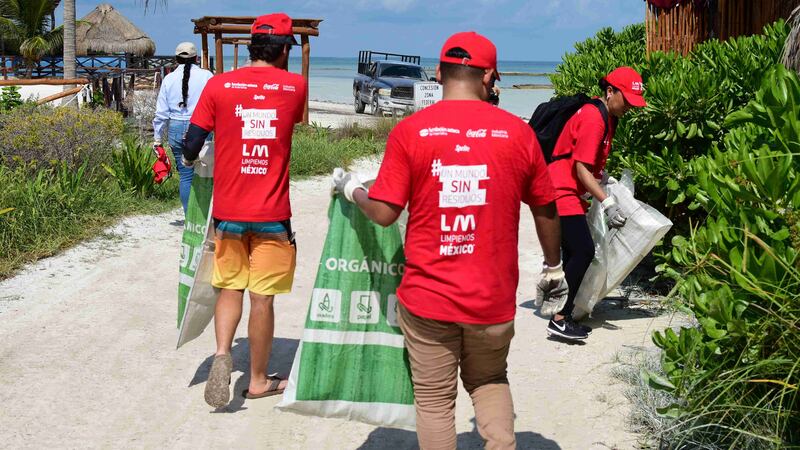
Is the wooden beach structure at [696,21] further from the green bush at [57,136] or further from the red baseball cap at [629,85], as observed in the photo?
the green bush at [57,136]

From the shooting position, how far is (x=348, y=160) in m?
14.4

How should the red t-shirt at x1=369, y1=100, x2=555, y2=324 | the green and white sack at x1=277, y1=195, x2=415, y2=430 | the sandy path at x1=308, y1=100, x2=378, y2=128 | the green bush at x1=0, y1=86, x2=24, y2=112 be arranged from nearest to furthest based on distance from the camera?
1. the red t-shirt at x1=369, y1=100, x2=555, y2=324
2. the green and white sack at x1=277, y1=195, x2=415, y2=430
3. the green bush at x1=0, y1=86, x2=24, y2=112
4. the sandy path at x1=308, y1=100, x2=378, y2=128

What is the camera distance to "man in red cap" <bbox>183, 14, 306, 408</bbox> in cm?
500

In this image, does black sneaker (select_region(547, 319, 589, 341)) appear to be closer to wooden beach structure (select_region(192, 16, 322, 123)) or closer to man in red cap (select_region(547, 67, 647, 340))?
man in red cap (select_region(547, 67, 647, 340))

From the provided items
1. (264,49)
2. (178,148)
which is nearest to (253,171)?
(264,49)

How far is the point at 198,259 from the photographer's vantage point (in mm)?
5430

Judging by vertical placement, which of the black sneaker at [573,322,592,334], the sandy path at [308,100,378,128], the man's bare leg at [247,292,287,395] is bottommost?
the black sneaker at [573,322,592,334]

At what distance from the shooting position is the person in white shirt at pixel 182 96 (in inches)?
339

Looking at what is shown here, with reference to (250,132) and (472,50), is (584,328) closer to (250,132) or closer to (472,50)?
(250,132)

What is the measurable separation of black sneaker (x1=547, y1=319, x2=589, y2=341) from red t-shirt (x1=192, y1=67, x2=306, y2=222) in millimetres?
2337

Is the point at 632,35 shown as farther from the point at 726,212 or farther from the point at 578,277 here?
the point at 726,212

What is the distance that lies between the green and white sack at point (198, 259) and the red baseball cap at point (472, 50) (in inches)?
88.2

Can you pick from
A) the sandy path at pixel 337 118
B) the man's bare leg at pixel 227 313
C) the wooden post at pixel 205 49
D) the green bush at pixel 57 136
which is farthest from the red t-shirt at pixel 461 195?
the wooden post at pixel 205 49

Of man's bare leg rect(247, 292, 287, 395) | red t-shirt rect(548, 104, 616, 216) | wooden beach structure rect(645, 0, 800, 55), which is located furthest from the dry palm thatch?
man's bare leg rect(247, 292, 287, 395)
